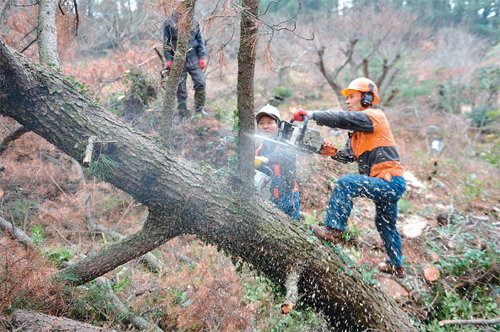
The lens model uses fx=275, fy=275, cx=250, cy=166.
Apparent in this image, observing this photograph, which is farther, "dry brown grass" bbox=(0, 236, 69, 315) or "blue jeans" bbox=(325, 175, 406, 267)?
"blue jeans" bbox=(325, 175, 406, 267)

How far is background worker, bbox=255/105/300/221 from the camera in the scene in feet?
9.11

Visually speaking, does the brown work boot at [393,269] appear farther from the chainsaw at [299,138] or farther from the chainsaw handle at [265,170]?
the chainsaw handle at [265,170]

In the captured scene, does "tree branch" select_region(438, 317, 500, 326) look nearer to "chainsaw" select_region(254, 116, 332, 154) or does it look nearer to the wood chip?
the wood chip

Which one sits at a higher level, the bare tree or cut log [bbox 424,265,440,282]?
the bare tree

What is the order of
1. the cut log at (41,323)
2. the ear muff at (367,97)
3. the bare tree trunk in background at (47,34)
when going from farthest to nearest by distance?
the ear muff at (367,97)
the bare tree trunk in background at (47,34)
the cut log at (41,323)

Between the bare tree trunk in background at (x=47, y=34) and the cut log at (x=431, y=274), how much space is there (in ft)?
14.5

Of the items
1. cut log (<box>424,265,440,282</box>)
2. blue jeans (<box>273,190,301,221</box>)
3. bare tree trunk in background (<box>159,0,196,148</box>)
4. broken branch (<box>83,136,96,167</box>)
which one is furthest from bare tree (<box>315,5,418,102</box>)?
broken branch (<box>83,136,96,167</box>)

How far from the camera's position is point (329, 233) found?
2.49 m

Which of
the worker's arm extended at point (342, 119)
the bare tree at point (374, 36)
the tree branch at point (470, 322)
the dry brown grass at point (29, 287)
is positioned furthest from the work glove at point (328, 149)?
the bare tree at point (374, 36)

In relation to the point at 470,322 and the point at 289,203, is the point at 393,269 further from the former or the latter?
the point at 289,203

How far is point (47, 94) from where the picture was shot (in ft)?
5.82

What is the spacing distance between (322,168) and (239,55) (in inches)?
143

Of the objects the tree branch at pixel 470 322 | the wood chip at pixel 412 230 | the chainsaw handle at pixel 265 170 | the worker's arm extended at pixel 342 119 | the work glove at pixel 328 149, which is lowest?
the tree branch at pixel 470 322

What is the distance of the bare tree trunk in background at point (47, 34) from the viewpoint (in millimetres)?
2297
